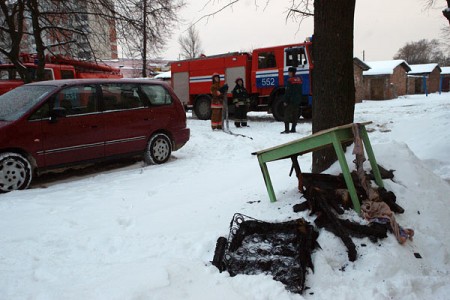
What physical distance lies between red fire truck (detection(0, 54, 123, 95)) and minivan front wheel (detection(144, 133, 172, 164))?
7.94 metres

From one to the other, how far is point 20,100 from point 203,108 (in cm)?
1122

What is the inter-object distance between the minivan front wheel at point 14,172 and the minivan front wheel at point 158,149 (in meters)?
2.32

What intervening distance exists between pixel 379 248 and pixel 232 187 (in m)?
2.84

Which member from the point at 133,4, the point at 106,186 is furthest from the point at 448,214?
the point at 133,4

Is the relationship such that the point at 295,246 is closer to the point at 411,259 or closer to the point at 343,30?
the point at 411,259

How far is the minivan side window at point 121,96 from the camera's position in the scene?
7.23 m

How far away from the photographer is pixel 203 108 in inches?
685

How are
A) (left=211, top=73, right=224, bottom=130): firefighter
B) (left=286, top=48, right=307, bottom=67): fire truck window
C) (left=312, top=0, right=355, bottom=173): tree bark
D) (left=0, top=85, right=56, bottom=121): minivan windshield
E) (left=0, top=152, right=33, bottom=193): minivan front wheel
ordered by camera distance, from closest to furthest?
(left=312, top=0, right=355, bottom=173): tree bark → (left=0, top=152, right=33, bottom=193): minivan front wheel → (left=0, top=85, right=56, bottom=121): minivan windshield → (left=211, top=73, right=224, bottom=130): firefighter → (left=286, top=48, right=307, bottom=67): fire truck window

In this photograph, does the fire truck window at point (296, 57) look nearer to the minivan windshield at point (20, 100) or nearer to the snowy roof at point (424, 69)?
the minivan windshield at point (20, 100)

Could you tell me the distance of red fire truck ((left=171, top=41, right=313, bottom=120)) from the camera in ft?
47.3

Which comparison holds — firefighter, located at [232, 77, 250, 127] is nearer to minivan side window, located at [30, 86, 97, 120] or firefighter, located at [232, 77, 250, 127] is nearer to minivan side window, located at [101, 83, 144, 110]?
minivan side window, located at [101, 83, 144, 110]

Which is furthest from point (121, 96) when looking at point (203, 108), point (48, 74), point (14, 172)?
point (203, 108)

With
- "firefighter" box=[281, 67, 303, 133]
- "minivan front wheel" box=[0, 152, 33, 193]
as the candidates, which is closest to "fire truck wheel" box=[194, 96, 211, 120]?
"firefighter" box=[281, 67, 303, 133]

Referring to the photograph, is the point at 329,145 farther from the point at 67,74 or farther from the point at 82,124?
the point at 67,74
